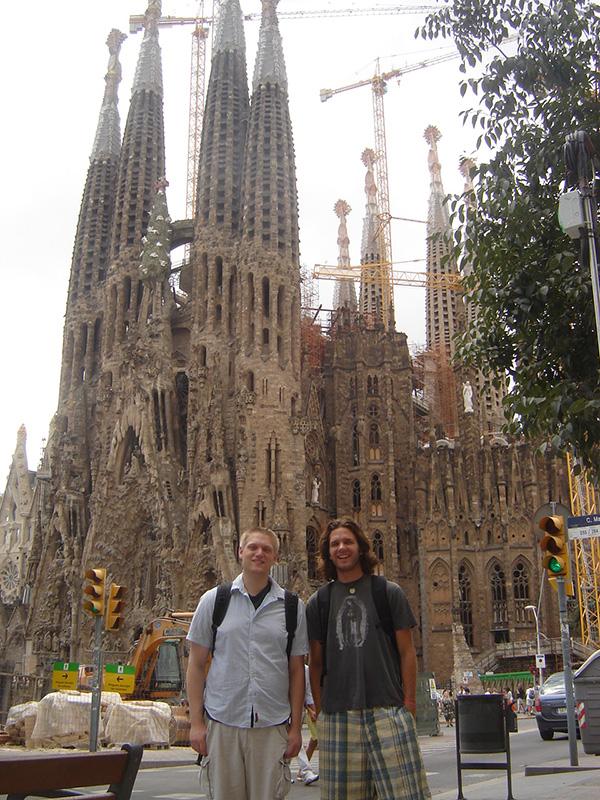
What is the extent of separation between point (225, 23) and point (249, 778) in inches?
2573

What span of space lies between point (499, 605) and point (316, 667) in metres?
51.6

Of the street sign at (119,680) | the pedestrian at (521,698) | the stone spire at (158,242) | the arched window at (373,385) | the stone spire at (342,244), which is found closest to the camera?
the street sign at (119,680)

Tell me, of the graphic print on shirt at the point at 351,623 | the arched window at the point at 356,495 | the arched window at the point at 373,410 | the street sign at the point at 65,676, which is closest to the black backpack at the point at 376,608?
the graphic print on shirt at the point at 351,623

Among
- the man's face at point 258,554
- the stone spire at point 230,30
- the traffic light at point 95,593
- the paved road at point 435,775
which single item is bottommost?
the paved road at point 435,775

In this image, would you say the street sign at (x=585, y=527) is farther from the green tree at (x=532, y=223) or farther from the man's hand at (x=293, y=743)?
the man's hand at (x=293, y=743)

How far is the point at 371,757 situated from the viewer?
579 cm

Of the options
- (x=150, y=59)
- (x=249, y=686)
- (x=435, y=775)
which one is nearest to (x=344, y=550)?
(x=249, y=686)

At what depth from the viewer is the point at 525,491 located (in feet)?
186

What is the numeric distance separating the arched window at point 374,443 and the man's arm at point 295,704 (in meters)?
52.5

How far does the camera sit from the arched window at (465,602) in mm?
55250

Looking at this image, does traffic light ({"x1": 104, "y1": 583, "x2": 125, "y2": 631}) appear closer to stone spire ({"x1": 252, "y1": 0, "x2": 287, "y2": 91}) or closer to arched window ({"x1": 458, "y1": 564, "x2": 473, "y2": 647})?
arched window ({"x1": 458, "y1": 564, "x2": 473, "y2": 647})

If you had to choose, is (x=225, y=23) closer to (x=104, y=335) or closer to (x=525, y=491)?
(x=104, y=335)

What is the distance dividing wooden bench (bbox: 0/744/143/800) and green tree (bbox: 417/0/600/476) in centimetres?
781

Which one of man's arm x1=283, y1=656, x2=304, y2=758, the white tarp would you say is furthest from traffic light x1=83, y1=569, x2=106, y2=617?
man's arm x1=283, y1=656, x2=304, y2=758
